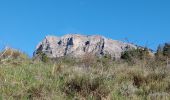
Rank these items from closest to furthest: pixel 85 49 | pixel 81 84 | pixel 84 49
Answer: pixel 81 84
pixel 85 49
pixel 84 49

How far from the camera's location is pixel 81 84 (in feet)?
33.7

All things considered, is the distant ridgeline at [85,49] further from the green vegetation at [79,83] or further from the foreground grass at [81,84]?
the foreground grass at [81,84]

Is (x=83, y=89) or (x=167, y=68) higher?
(x=167, y=68)

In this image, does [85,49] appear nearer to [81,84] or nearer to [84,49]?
[84,49]

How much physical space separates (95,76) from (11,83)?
5.38 feet

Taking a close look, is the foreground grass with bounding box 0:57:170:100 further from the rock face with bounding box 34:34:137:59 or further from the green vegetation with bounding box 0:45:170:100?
the rock face with bounding box 34:34:137:59

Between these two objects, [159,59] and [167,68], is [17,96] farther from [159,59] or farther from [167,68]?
[159,59]

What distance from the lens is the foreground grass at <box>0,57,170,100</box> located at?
9.67 m

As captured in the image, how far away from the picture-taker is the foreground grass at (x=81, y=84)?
9672 millimetres

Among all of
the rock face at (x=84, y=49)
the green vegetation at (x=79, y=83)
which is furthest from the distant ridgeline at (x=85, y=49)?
the green vegetation at (x=79, y=83)

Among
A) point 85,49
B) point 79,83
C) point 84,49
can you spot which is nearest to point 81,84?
point 79,83

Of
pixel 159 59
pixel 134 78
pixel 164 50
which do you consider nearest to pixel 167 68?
pixel 134 78

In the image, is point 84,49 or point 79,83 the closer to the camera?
point 79,83

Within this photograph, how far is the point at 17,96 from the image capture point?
9.56 meters
